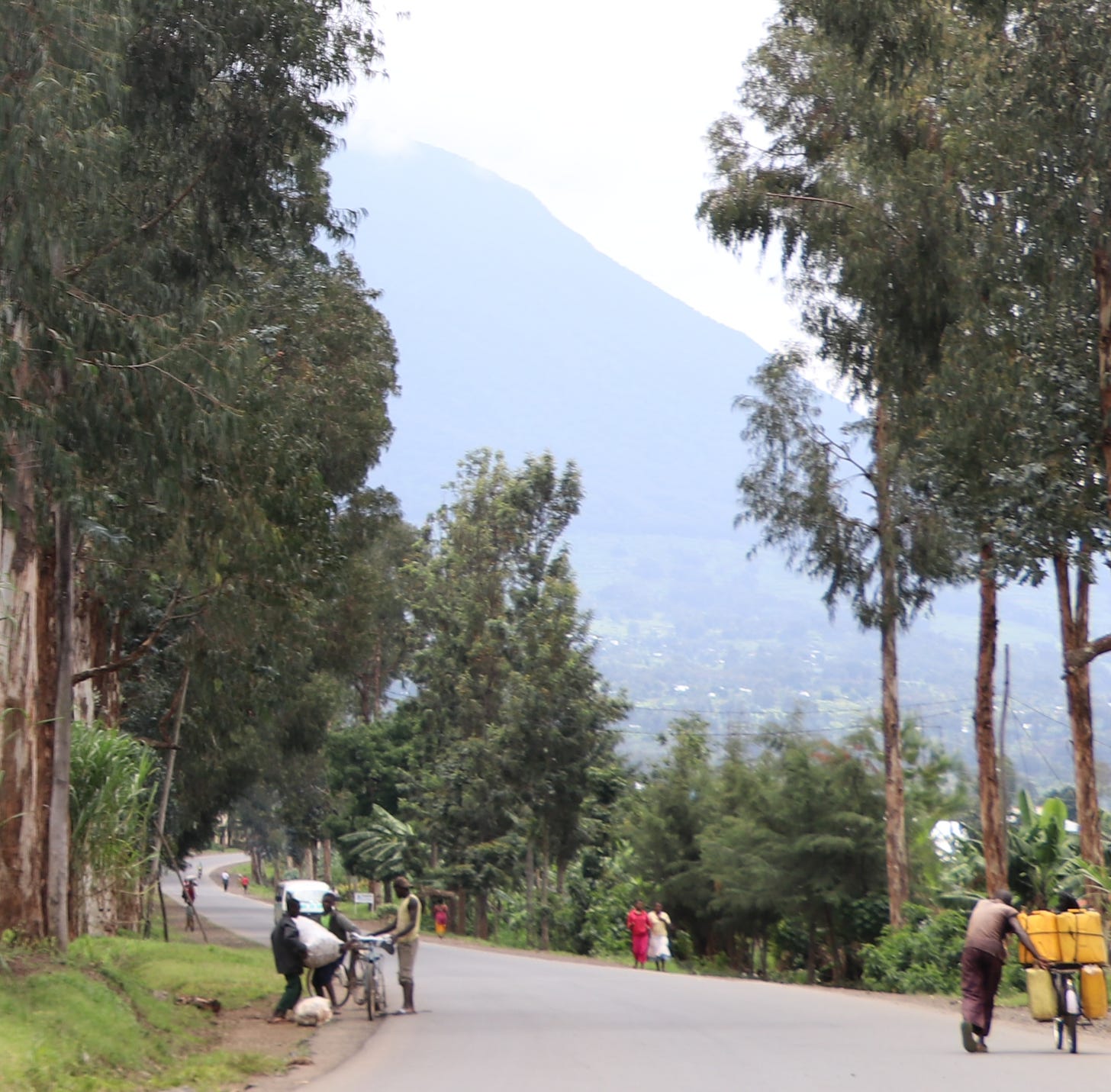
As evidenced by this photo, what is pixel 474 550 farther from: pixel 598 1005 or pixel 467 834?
pixel 598 1005

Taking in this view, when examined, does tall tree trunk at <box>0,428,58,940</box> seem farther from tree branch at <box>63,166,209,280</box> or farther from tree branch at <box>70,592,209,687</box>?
tree branch at <box>63,166,209,280</box>

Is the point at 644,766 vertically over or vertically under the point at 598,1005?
over

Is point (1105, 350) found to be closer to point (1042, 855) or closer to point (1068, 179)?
point (1068, 179)

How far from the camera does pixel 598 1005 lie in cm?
1989

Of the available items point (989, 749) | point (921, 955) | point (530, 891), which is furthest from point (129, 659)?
point (530, 891)

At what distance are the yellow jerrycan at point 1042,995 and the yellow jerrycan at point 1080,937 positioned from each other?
29 cm

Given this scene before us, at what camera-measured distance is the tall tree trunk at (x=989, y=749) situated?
25.4 metres

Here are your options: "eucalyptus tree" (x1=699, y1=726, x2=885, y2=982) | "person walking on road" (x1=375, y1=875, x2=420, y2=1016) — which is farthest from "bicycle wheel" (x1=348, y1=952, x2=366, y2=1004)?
"eucalyptus tree" (x1=699, y1=726, x2=885, y2=982)

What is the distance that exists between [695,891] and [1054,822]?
50.2 ft

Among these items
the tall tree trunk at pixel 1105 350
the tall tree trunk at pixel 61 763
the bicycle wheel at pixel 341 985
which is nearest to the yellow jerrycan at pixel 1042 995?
the tall tree trunk at pixel 1105 350

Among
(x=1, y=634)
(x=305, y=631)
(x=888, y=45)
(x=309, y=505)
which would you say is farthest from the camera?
(x=305, y=631)

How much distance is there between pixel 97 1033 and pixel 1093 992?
8528mm

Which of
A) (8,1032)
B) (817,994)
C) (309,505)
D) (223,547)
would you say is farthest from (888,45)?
(8,1032)

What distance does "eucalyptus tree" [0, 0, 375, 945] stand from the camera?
13453 millimetres
